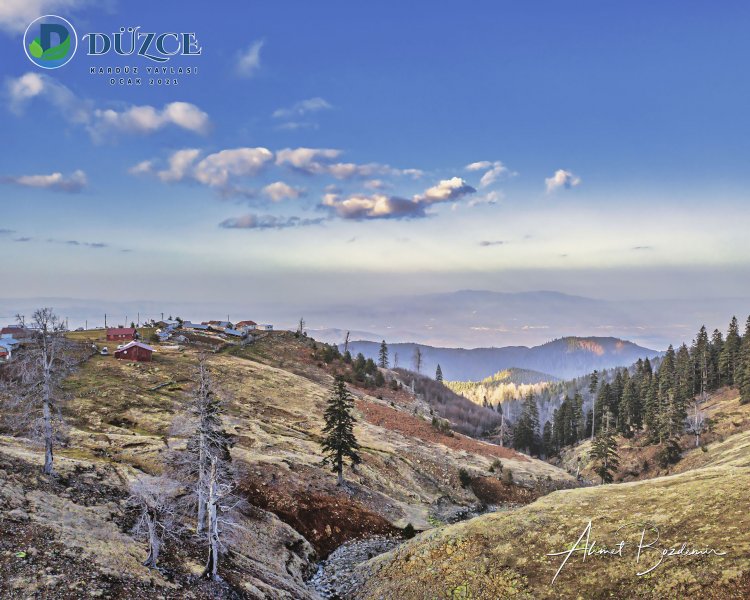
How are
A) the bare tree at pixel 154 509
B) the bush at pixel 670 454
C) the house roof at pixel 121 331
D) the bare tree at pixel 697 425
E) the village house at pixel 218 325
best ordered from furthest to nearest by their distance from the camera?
the village house at pixel 218 325, the house roof at pixel 121 331, the bare tree at pixel 697 425, the bush at pixel 670 454, the bare tree at pixel 154 509

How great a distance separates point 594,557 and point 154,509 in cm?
2623

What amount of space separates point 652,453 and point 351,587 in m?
89.6

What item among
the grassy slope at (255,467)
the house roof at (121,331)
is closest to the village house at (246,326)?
the house roof at (121,331)

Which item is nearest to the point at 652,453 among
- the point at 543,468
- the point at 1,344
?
the point at 543,468

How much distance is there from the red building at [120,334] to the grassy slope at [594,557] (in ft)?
383

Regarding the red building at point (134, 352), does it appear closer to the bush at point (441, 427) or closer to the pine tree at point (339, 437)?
the pine tree at point (339, 437)

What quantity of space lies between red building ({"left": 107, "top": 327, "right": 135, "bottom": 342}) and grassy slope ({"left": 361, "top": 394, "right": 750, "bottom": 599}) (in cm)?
11667

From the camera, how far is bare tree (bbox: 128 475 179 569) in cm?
2502

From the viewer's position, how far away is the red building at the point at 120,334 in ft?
420

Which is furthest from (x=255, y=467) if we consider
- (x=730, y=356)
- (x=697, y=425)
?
(x=730, y=356)

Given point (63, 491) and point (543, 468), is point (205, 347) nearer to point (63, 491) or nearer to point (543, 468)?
point (543, 468)

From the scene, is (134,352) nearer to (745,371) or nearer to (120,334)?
(120,334)
